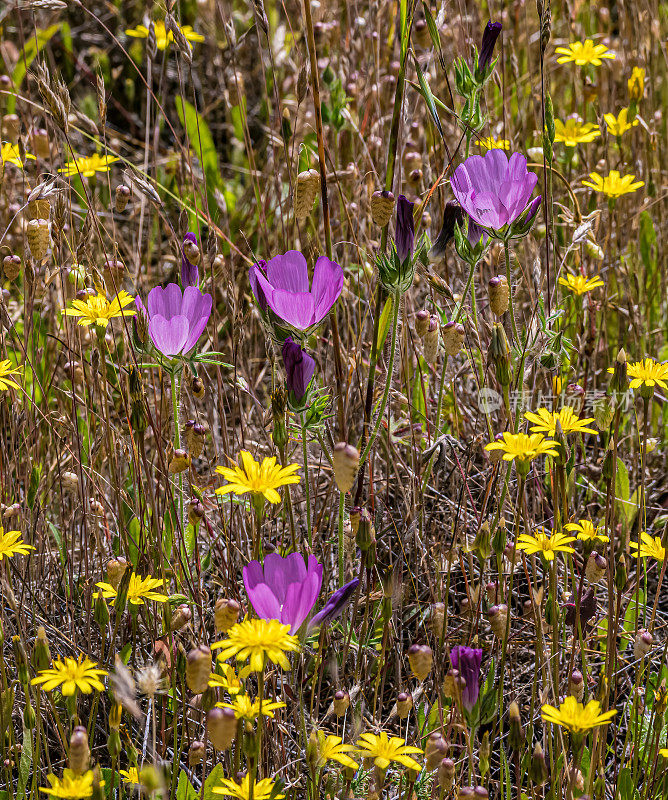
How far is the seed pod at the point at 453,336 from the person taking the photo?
50.0 inches

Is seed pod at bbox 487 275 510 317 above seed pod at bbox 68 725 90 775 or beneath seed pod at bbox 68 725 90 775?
above

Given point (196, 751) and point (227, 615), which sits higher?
point (227, 615)

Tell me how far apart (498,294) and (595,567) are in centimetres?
38

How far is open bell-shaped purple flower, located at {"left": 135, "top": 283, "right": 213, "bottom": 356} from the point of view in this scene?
1173mm

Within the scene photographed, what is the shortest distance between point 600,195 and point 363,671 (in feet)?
4.36

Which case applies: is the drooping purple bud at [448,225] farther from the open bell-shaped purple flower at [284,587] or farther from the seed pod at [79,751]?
the seed pod at [79,751]

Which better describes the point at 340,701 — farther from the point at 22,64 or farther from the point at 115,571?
the point at 22,64

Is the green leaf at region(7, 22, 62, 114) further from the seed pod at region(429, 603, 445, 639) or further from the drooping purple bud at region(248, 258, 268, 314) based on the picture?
the seed pod at region(429, 603, 445, 639)

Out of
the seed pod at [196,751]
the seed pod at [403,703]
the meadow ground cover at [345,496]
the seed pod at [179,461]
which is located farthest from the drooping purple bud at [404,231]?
the seed pod at [196,751]

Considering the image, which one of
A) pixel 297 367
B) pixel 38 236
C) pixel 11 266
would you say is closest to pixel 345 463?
pixel 297 367

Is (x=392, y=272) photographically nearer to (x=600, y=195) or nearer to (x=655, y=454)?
(x=655, y=454)

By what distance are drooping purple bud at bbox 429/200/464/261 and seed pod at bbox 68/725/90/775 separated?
0.77m

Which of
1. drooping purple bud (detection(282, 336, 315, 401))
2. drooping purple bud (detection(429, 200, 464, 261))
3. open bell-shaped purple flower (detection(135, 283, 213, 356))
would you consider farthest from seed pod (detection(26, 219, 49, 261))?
drooping purple bud (detection(429, 200, 464, 261))

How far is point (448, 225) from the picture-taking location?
1.25 metres
